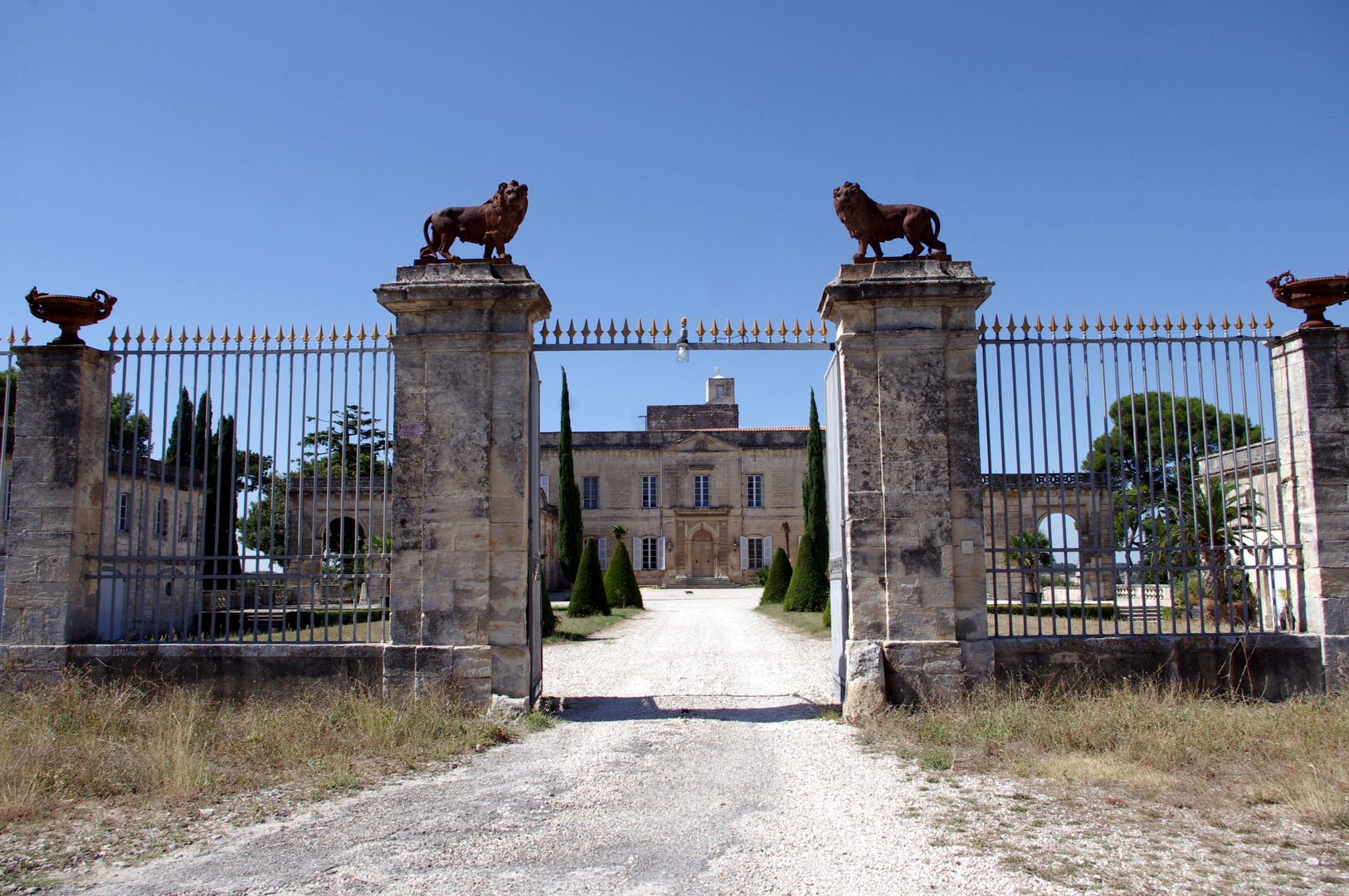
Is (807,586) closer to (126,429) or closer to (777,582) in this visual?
(777,582)

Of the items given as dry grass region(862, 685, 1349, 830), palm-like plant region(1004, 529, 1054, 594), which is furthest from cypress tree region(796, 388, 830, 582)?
dry grass region(862, 685, 1349, 830)

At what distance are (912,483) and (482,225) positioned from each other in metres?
3.41

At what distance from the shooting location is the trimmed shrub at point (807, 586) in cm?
1870

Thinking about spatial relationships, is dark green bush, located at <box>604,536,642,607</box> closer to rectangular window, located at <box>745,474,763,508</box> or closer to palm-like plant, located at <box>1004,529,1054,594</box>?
palm-like plant, located at <box>1004,529,1054,594</box>

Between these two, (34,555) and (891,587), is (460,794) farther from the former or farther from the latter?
(34,555)

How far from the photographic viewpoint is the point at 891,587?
19.7 ft

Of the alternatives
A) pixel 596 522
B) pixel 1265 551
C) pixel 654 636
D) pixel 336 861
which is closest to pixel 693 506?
pixel 596 522

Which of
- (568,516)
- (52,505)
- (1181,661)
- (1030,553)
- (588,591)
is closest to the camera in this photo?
(1181,661)


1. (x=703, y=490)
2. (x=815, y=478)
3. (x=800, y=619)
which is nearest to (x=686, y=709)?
(x=800, y=619)

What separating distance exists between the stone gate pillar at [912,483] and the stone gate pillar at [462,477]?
7.14 feet

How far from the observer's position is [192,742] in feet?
16.4

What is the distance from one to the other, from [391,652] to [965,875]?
394 centimetres

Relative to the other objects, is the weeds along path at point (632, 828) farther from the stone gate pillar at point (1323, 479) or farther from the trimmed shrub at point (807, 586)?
the trimmed shrub at point (807, 586)

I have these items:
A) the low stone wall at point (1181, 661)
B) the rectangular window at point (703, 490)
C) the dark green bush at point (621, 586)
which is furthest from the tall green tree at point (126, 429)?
the rectangular window at point (703, 490)
